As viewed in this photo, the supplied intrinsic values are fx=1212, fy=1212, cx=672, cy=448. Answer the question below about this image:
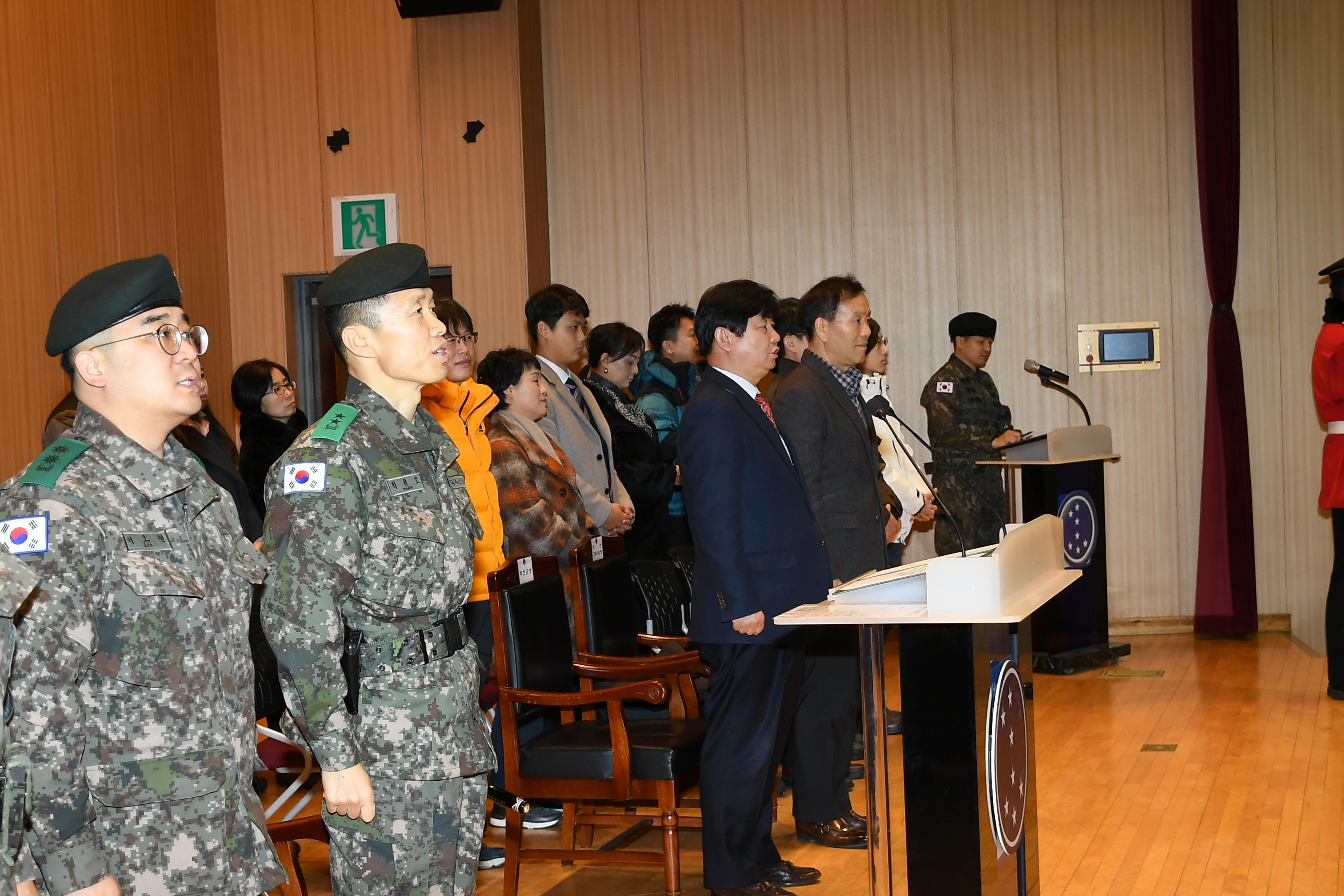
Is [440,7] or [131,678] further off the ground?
[440,7]

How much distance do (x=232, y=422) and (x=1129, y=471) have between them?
16.5 ft

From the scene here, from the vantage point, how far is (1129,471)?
21.9 ft

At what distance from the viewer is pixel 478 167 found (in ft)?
21.3

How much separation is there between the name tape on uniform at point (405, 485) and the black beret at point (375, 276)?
30 cm

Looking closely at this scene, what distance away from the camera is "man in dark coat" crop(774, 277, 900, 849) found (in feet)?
11.9

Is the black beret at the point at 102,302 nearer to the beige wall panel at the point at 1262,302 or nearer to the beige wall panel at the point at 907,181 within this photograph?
the beige wall panel at the point at 907,181

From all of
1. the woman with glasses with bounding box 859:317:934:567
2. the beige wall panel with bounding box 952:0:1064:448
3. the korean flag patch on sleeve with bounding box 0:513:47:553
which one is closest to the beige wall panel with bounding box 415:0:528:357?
the woman with glasses with bounding box 859:317:934:567

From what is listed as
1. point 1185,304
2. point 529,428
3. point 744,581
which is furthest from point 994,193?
point 744,581

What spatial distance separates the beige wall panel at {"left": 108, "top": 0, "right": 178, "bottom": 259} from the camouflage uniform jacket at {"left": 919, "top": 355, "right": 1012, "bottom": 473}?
3.93 metres

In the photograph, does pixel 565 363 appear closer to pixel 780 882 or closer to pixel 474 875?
pixel 780 882

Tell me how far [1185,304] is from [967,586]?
5077 millimetres

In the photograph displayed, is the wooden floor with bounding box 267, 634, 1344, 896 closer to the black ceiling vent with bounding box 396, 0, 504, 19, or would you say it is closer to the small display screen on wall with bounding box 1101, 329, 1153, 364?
the small display screen on wall with bounding box 1101, 329, 1153, 364

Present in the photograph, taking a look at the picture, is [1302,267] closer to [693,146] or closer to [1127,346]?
[1127,346]

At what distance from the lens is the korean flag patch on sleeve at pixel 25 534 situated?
4.94ft
